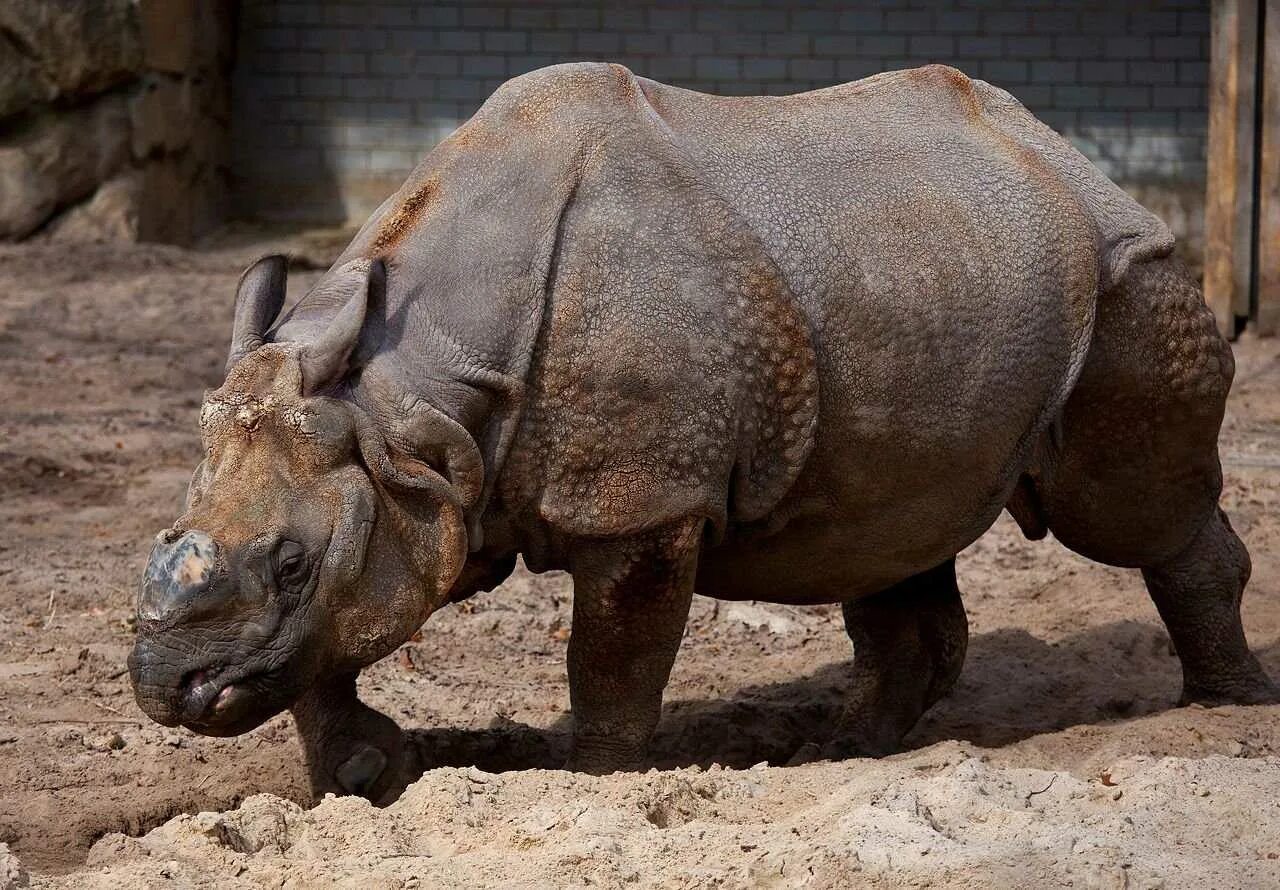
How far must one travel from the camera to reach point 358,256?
4.14 m

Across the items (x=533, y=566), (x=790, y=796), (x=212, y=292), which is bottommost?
(x=212, y=292)

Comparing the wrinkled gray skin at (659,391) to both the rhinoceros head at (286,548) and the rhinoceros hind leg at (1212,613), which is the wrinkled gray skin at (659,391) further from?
the rhinoceros hind leg at (1212,613)

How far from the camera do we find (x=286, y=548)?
12.2 ft

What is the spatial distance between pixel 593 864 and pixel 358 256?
1558mm

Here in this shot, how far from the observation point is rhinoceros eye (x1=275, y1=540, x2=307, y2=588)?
3.70 meters

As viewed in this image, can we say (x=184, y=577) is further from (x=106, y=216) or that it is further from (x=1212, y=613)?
(x=106, y=216)

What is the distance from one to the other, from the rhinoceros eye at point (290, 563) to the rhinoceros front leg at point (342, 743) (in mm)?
735

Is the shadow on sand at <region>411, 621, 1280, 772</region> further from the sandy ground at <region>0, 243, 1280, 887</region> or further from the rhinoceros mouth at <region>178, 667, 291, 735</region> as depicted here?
the rhinoceros mouth at <region>178, 667, 291, 735</region>

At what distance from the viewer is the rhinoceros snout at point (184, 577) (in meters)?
3.62

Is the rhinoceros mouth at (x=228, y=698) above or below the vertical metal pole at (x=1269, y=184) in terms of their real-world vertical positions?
above

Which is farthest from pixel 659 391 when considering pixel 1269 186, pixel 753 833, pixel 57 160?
pixel 57 160

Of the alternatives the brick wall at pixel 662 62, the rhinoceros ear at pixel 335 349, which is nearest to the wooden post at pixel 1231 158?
the brick wall at pixel 662 62

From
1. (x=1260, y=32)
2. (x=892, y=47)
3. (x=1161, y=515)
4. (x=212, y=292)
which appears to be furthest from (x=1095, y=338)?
(x=892, y=47)

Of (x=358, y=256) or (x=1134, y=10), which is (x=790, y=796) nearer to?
(x=358, y=256)
